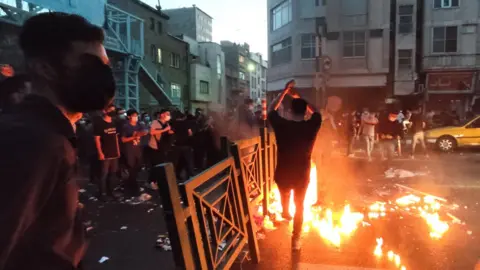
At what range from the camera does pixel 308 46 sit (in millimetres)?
29328

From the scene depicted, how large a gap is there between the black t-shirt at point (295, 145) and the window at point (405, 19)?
28.2m

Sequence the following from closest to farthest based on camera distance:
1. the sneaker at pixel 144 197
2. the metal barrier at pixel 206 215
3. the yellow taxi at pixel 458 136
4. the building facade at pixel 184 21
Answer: the metal barrier at pixel 206 215, the sneaker at pixel 144 197, the yellow taxi at pixel 458 136, the building facade at pixel 184 21

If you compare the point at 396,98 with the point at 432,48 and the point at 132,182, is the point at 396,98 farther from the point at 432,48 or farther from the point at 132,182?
the point at 132,182

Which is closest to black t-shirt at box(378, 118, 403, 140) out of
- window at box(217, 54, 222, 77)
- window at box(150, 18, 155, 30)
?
window at box(150, 18, 155, 30)

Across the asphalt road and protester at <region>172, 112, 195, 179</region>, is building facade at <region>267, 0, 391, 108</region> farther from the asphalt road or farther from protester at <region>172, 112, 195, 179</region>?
the asphalt road

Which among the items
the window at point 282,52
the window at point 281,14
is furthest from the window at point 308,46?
the window at point 281,14

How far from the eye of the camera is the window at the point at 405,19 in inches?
1118

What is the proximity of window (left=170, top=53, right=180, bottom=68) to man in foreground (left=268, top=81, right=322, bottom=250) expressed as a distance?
106ft

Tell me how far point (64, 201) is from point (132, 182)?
6944 millimetres

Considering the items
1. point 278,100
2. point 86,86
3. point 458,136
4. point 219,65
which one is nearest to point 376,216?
point 278,100

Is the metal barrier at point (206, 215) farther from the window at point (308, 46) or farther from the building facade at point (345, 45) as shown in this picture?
the window at point (308, 46)

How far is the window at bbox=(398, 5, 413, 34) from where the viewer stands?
28391 millimetres

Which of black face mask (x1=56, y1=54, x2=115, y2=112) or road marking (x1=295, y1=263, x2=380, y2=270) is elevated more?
black face mask (x1=56, y1=54, x2=115, y2=112)

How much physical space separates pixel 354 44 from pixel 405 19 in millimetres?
4556
